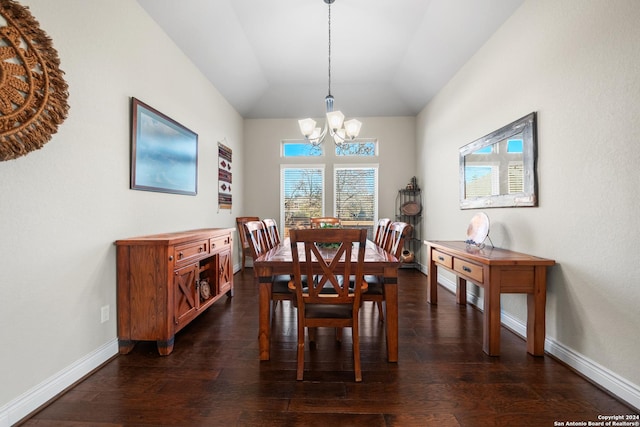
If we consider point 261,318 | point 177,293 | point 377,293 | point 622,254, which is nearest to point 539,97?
point 622,254

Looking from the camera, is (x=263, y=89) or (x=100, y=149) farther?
(x=263, y=89)

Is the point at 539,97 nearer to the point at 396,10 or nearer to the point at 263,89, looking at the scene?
the point at 396,10

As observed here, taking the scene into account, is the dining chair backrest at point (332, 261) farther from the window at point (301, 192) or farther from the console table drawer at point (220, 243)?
the window at point (301, 192)

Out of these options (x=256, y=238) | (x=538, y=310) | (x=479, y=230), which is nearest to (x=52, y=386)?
(x=256, y=238)

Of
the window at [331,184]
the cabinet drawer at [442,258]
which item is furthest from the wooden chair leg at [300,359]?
the window at [331,184]

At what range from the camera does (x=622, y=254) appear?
62.4 inches

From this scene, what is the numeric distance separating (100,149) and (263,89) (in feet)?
10.9

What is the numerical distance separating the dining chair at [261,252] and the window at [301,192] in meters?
2.71

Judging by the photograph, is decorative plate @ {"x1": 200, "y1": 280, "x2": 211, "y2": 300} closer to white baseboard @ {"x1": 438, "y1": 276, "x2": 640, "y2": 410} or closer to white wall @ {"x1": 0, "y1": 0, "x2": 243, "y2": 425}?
white wall @ {"x1": 0, "y1": 0, "x2": 243, "y2": 425}

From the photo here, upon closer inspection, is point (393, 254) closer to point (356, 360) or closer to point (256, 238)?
point (356, 360)

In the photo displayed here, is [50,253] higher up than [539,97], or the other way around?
[539,97]

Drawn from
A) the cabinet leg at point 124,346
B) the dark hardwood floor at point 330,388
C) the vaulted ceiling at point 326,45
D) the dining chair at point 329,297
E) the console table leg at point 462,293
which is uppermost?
the vaulted ceiling at point 326,45

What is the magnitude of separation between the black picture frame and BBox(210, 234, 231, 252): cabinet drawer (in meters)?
0.67

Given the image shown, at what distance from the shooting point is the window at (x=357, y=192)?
5.34 meters
